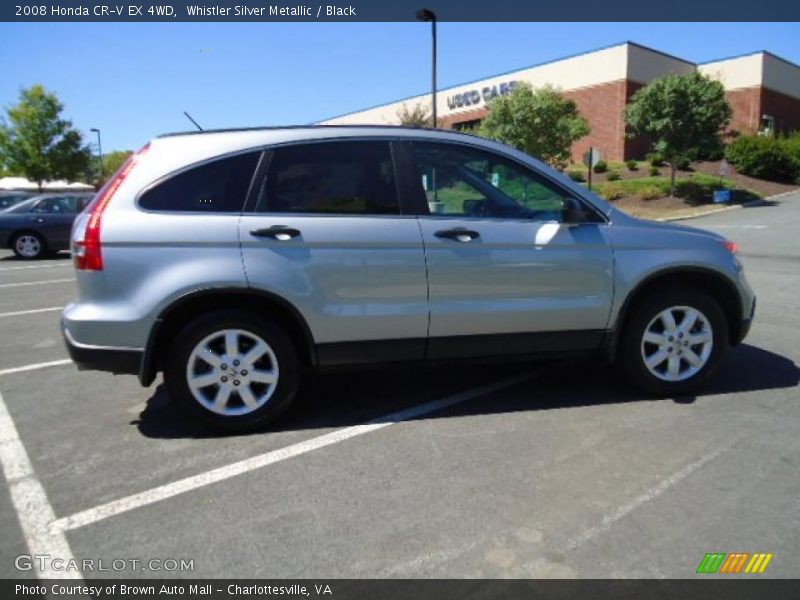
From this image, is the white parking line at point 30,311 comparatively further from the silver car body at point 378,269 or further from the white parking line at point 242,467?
the white parking line at point 242,467

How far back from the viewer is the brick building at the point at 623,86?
38.9m

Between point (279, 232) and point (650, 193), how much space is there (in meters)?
27.2

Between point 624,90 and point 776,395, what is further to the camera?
point 624,90

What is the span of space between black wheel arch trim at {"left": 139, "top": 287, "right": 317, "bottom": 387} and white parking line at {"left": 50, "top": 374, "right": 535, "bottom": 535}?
643mm

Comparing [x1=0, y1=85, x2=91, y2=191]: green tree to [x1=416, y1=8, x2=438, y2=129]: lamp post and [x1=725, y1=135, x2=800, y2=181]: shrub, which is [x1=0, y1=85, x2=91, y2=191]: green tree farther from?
[x1=725, y1=135, x2=800, y2=181]: shrub

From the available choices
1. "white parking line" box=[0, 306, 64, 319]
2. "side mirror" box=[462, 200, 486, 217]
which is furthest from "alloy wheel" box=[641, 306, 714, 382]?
"white parking line" box=[0, 306, 64, 319]

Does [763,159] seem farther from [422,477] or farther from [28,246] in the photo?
[422,477]

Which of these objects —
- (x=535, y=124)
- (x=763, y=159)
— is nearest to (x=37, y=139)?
(x=535, y=124)

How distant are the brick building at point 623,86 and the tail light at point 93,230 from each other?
126 feet

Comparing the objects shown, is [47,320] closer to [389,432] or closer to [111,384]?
[111,384]

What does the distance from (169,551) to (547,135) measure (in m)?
28.1
